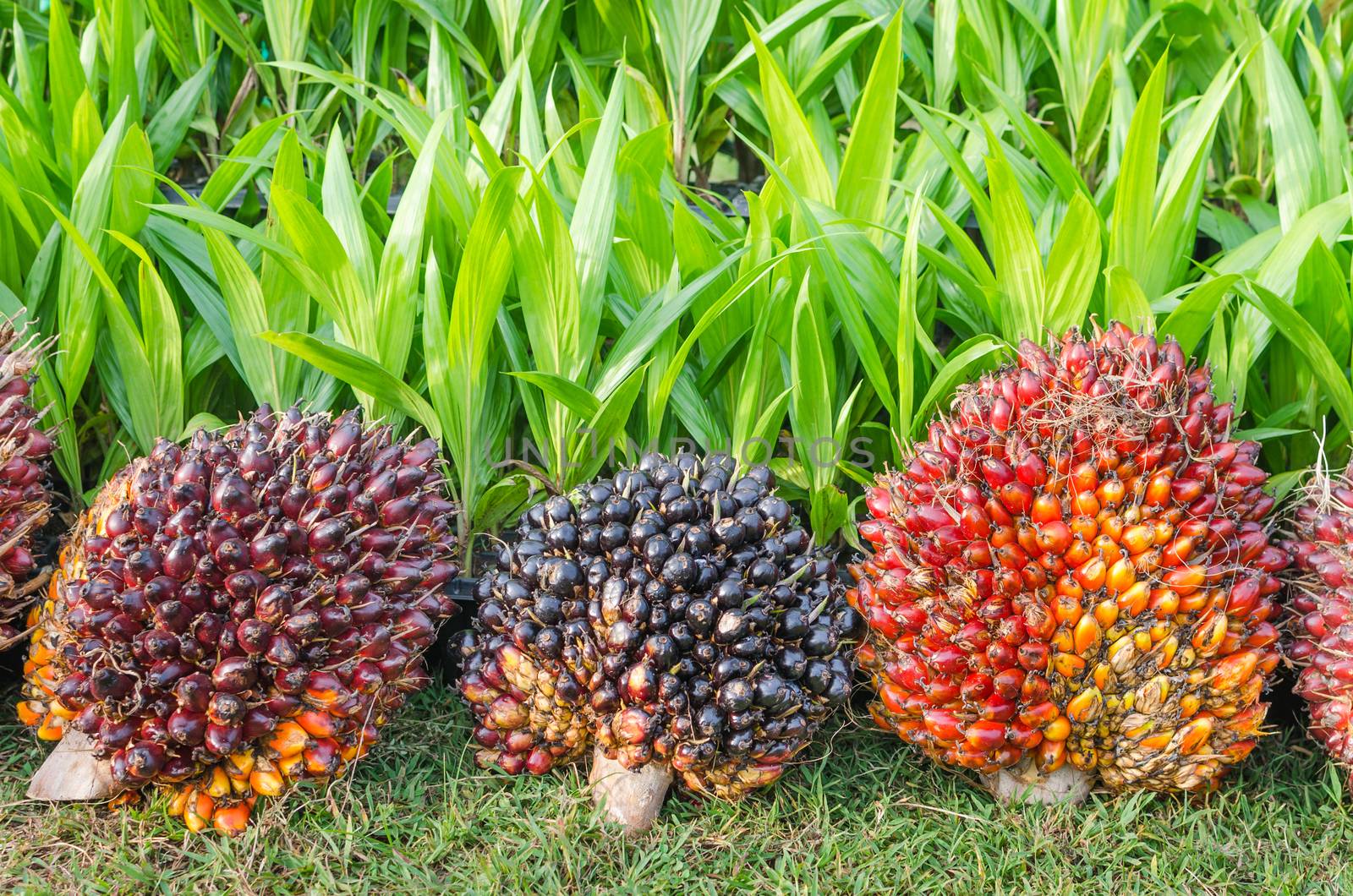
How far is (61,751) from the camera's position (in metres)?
1.29

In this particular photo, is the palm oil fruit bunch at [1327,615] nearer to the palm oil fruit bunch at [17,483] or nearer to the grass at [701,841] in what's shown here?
the grass at [701,841]

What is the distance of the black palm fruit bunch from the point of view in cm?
121

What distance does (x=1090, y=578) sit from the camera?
3.92ft

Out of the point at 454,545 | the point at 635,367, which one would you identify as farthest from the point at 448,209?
the point at 454,545

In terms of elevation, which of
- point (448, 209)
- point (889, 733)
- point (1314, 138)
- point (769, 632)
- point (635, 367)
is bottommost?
point (889, 733)

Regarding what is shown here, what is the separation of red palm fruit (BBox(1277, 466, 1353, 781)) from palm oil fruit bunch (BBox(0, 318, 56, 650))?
149cm

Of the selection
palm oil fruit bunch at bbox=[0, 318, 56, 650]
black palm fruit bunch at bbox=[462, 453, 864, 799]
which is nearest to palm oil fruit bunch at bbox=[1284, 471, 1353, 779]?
black palm fruit bunch at bbox=[462, 453, 864, 799]

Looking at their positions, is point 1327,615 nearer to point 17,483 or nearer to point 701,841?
point 701,841

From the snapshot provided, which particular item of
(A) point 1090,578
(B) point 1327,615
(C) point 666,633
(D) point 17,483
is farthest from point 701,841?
(D) point 17,483

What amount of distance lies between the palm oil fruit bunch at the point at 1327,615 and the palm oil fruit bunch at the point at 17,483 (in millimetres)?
1607

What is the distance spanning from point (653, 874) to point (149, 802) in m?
0.62

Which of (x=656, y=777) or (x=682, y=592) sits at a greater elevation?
(x=682, y=592)

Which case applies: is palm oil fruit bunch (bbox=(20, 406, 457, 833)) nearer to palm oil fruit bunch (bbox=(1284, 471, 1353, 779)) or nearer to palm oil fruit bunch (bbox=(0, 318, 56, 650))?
palm oil fruit bunch (bbox=(0, 318, 56, 650))

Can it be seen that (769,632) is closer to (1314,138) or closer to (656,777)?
(656,777)
